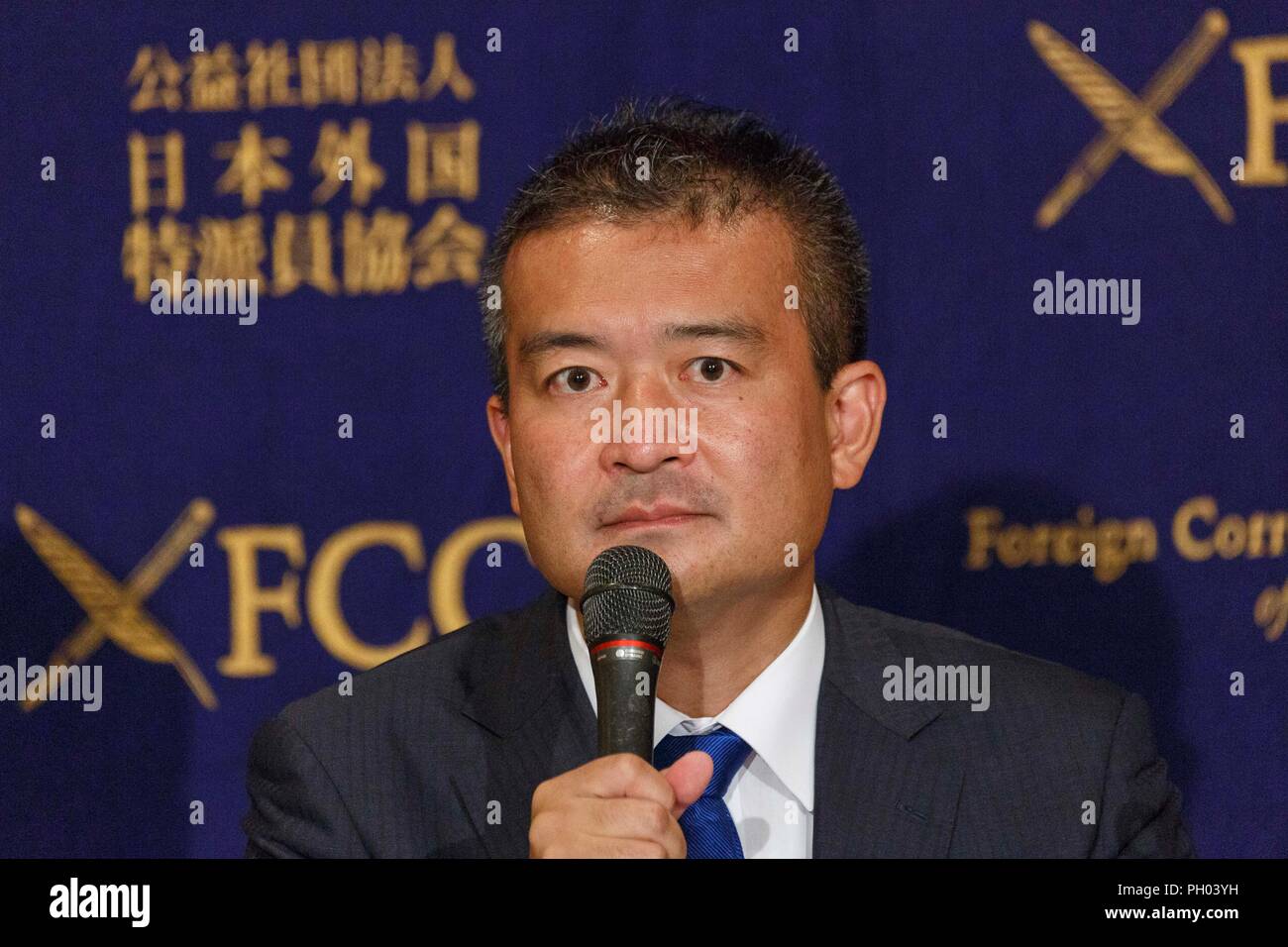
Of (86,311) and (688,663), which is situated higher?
(86,311)

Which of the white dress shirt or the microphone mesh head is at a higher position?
the microphone mesh head

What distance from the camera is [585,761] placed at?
6.18 ft

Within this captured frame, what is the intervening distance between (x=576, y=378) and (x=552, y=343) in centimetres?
5

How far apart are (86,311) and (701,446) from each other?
132 centimetres

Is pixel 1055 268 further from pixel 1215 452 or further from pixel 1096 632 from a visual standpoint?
pixel 1096 632

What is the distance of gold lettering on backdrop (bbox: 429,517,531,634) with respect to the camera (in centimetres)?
259

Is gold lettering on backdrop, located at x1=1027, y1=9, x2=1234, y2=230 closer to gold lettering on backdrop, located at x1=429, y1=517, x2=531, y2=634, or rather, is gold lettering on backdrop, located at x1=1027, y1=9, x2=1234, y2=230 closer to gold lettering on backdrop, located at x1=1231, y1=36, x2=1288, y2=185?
gold lettering on backdrop, located at x1=1231, y1=36, x2=1288, y2=185

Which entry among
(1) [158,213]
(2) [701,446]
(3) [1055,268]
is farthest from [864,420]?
(1) [158,213]

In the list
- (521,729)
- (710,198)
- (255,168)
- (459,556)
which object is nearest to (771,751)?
(521,729)

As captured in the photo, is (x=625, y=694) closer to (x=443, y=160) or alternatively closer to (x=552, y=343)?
(x=552, y=343)

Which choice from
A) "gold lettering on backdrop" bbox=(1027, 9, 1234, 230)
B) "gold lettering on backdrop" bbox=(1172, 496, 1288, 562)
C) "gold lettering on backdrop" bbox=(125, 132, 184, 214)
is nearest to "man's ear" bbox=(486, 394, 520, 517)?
"gold lettering on backdrop" bbox=(125, 132, 184, 214)

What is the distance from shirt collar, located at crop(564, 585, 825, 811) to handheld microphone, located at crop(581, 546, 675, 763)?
1.28 ft

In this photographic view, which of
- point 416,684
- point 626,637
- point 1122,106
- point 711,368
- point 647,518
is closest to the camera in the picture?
point 626,637

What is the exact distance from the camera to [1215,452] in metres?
2.56
